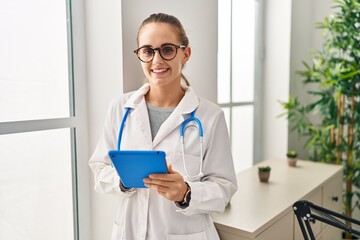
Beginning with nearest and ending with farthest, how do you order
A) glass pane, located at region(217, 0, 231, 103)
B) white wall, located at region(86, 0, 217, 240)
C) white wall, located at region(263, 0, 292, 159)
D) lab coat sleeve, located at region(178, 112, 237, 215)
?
lab coat sleeve, located at region(178, 112, 237, 215) < white wall, located at region(86, 0, 217, 240) < glass pane, located at region(217, 0, 231, 103) < white wall, located at region(263, 0, 292, 159)

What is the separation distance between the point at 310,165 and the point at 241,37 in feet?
3.43

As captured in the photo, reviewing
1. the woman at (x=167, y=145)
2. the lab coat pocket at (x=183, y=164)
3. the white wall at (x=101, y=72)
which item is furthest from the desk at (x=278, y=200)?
the white wall at (x=101, y=72)

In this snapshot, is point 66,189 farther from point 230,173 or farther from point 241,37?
point 241,37

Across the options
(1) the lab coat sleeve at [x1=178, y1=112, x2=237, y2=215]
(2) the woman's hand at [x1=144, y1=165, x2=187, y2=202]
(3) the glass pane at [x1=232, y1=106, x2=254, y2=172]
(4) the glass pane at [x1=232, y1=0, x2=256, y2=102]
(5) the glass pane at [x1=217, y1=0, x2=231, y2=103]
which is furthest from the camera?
(3) the glass pane at [x1=232, y1=106, x2=254, y2=172]

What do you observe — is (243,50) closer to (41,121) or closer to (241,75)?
(241,75)

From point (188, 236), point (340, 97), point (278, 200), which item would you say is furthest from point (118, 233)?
point (340, 97)

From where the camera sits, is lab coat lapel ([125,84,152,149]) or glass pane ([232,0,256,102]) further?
glass pane ([232,0,256,102])

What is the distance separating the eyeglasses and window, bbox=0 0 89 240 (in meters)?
0.40

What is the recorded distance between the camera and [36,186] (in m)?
1.34

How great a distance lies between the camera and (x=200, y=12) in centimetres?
177

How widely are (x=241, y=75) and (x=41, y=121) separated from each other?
1.71m

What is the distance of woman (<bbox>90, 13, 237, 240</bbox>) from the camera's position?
114 centimetres

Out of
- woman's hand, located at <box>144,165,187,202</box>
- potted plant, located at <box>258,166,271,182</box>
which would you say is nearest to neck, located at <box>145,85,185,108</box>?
woman's hand, located at <box>144,165,187,202</box>

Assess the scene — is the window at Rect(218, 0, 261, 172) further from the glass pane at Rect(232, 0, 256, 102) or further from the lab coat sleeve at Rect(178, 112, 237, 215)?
the lab coat sleeve at Rect(178, 112, 237, 215)
